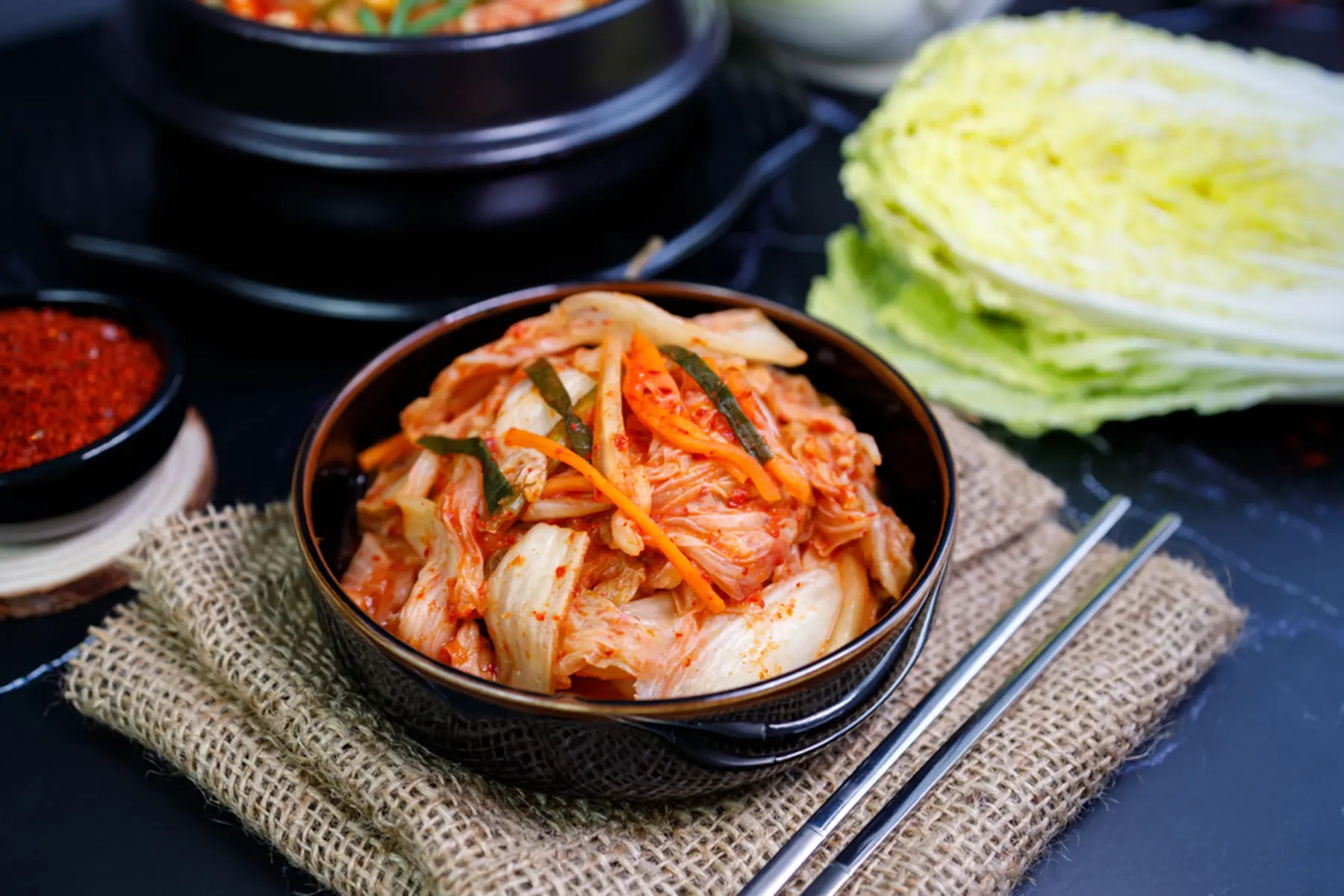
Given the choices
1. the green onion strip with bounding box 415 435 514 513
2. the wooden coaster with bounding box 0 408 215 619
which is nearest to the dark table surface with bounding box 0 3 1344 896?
the wooden coaster with bounding box 0 408 215 619

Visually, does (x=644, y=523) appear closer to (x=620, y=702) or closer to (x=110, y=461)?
(x=620, y=702)

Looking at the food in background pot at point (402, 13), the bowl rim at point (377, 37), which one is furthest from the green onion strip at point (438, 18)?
the bowl rim at point (377, 37)

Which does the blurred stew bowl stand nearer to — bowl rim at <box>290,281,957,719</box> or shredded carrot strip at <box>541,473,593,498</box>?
bowl rim at <box>290,281,957,719</box>

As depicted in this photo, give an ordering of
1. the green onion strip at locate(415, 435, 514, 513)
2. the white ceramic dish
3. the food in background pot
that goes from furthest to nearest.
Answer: the white ceramic dish
the food in background pot
the green onion strip at locate(415, 435, 514, 513)

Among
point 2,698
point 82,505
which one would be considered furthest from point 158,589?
point 2,698

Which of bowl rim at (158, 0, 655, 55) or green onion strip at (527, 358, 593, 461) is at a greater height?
bowl rim at (158, 0, 655, 55)

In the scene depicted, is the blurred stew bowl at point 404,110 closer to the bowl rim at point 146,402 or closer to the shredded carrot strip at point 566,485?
the bowl rim at point 146,402
